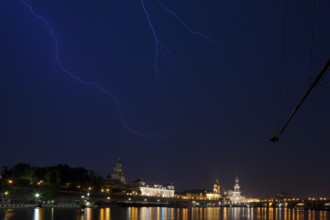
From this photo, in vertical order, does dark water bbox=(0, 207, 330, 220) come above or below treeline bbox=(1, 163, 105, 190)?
below

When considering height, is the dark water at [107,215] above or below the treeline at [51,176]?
below

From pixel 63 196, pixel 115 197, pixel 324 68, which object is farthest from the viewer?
pixel 115 197

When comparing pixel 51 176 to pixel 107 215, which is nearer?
pixel 107 215

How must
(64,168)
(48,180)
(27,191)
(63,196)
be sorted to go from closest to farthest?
1. (27,191)
2. (63,196)
3. (48,180)
4. (64,168)

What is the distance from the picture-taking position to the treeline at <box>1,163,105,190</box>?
12676cm

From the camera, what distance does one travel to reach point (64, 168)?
151750 millimetres

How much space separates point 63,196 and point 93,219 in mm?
66701

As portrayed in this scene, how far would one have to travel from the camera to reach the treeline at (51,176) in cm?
12676

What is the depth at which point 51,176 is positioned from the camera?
13938cm

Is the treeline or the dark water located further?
the treeline

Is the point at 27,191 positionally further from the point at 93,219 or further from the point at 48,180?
the point at 93,219

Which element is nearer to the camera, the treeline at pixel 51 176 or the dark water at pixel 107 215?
the dark water at pixel 107 215

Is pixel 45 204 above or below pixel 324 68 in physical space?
below

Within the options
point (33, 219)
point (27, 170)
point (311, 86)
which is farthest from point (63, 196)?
point (311, 86)
